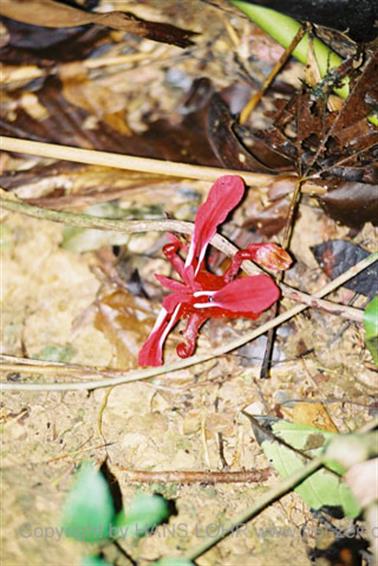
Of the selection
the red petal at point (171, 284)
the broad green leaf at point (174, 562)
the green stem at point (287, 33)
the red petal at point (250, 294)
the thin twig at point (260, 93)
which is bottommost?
the broad green leaf at point (174, 562)

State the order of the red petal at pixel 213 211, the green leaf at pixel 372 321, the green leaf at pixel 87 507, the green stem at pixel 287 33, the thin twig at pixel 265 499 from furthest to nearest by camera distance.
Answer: the green stem at pixel 287 33, the red petal at pixel 213 211, the green leaf at pixel 372 321, the thin twig at pixel 265 499, the green leaf at pixel 87 507

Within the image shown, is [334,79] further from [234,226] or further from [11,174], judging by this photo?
[11,174]

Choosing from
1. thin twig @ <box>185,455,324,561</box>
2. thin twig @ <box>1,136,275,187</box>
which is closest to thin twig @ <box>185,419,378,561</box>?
thin twig @ <box>185,455,324,561</box>

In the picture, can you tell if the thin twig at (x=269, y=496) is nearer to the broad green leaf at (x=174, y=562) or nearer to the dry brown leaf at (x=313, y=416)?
the broad green leaf at (x=174, y=562)

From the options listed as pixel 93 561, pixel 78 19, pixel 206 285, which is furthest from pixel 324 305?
pixel 78 19

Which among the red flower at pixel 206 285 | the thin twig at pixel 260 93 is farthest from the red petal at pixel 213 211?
the thin twig at pixel 260 93

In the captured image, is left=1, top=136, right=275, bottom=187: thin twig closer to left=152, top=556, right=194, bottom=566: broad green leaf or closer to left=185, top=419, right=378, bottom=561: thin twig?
left=185, top=419, right=378, bottom=561: thin twig
